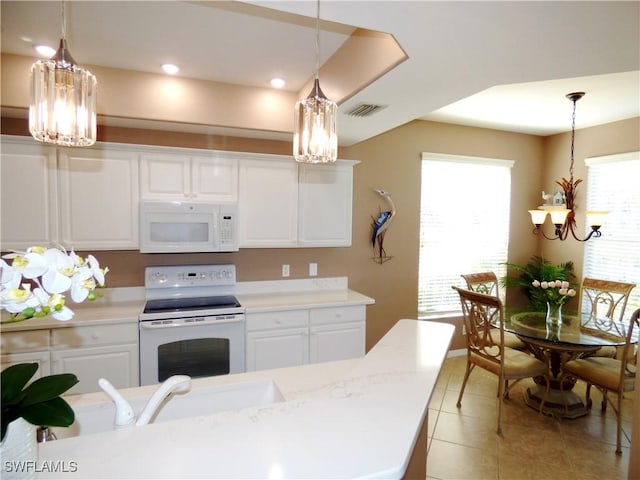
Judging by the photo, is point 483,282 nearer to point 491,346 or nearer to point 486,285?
point 486,285

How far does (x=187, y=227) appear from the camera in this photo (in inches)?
115

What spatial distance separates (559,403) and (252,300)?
9.44 ft

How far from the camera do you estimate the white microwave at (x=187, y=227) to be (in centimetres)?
279

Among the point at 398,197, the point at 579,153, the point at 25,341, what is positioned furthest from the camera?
the point at 579,153

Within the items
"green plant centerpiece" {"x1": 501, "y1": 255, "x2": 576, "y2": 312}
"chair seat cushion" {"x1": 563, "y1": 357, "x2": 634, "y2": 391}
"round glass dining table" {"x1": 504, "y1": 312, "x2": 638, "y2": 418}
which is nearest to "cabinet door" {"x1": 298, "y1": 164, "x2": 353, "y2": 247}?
"round glass dining table" {"x1": 504, "y1": 312, "x2": 638, "y2": 418}

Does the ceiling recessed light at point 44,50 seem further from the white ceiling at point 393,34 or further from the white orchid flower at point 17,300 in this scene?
the white orchid flower at point 17,300

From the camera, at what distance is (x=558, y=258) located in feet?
14.8

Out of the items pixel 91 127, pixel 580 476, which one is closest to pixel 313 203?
pixel 91 127

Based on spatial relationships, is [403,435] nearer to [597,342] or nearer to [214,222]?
[214,222]

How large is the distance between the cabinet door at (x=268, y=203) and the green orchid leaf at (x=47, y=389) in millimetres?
2327

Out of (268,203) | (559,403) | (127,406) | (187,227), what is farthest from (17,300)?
(559,403)

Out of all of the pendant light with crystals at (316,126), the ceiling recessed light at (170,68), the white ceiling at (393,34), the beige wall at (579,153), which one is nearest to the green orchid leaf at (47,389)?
the pendant light with crystals at (316,126)

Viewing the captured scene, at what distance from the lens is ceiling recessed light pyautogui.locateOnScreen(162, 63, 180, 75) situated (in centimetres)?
258

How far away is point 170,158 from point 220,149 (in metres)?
0.52
